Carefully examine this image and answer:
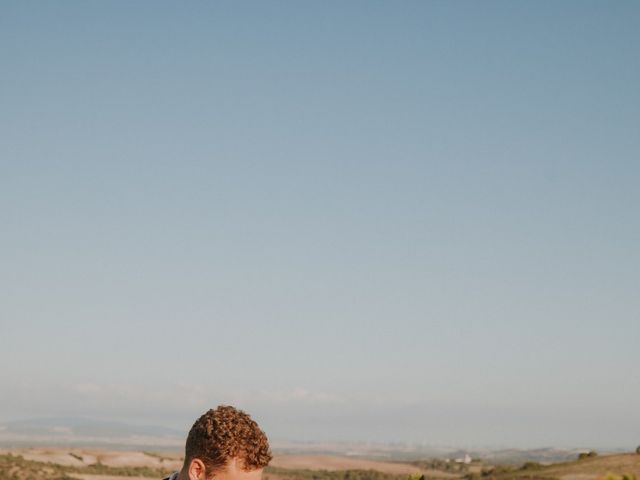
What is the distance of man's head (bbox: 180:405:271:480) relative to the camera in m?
5.95

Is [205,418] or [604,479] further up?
[205,418]

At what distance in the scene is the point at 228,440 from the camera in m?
5.92

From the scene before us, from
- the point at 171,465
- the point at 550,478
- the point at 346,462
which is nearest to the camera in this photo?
the point at 550,478

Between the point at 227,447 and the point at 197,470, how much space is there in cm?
33

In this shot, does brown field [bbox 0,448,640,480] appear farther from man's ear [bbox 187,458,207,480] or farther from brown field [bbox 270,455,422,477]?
man's ear [bbox 187,458,207,480]

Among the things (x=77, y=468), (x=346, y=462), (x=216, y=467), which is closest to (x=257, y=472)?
(x=216, y=467)

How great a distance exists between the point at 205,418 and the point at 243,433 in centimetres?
29

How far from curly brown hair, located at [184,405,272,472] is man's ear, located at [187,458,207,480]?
0.03 m

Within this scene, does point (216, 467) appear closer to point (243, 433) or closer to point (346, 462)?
point (243, 433)

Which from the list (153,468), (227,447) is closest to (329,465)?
(153,468)

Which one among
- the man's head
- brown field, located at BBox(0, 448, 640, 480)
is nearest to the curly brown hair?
the man's head

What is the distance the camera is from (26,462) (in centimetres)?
6519

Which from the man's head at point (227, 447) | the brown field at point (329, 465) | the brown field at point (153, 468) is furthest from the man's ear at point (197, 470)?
the brown field at point (329, 465)

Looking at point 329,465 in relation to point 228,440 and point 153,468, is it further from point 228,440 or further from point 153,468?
point 228,440
